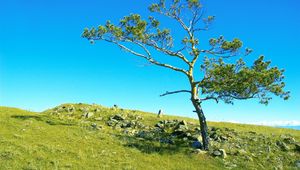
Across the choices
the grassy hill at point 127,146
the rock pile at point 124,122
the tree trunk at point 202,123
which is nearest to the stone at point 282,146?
the grassy hill at point 127,146

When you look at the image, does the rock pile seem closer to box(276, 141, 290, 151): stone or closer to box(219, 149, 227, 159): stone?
box(219, 149, 227, 159): stone

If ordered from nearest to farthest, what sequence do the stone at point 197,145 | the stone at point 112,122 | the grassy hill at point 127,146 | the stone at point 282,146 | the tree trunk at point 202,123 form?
the grassy hill at point 127,146 < the tree trunk at point 202,123 < the stone at point 197,145 < the stone at point 282,146 < the stone at point 112,122

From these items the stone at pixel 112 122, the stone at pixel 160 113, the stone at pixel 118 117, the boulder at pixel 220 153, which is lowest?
the boulder at pixel 220 153

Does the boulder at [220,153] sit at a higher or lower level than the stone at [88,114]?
lower

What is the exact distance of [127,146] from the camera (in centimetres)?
3228

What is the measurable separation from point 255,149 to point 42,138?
20.4 m

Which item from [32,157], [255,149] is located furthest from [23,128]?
[255,149]

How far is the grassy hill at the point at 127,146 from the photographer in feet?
87.4

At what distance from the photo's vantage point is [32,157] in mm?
25812

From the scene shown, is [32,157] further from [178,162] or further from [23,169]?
[178,162]

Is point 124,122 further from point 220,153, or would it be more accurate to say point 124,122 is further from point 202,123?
point 220,153

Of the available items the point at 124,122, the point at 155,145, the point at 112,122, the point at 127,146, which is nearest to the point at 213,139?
the point at 155,145

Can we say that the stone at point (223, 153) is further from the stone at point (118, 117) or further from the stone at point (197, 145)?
the stone at point (118, 117)

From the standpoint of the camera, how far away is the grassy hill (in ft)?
87.4
